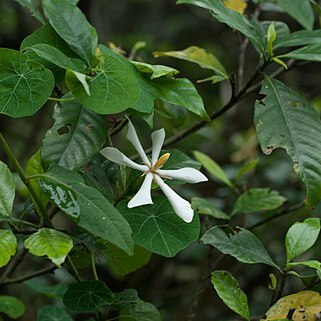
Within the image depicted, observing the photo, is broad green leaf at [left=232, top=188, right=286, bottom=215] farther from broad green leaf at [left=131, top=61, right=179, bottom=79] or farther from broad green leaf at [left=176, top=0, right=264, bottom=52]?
broad green leaf at [left=131, top=61, right=179, bottom=79]

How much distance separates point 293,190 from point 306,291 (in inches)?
45.3

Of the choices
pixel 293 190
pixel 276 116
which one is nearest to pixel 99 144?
pixel 276 116

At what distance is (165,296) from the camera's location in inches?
83.0

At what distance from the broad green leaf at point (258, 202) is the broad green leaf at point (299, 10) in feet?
1.21

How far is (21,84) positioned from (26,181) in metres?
0.12

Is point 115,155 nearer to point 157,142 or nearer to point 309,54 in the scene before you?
point 157,142

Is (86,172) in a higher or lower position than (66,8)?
lower

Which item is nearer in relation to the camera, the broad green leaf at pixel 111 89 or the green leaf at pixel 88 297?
the broad green leaf at pixel 111 89

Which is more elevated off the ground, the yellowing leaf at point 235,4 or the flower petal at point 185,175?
the yellowing leaf at point 235,4

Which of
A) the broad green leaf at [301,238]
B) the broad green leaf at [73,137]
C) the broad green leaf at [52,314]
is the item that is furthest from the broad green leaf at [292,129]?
the broad green leaf at [52,314]

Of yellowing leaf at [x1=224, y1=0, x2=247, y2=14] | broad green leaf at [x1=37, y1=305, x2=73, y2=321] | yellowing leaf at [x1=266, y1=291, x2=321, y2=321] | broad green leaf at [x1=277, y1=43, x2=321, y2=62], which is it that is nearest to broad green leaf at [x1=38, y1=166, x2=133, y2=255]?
yellowing leaf at [x1=266, y1=291, x2=321, y2=321]

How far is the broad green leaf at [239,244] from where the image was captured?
2.75 feet

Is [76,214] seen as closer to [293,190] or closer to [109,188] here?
[109,188]

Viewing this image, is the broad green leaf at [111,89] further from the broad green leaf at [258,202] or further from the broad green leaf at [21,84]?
the broad green leaf at [258,202]
